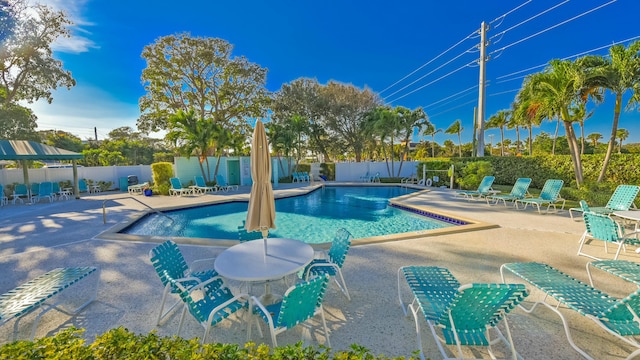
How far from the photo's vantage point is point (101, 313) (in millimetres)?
2811

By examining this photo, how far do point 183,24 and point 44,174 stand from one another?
1235 centimetres

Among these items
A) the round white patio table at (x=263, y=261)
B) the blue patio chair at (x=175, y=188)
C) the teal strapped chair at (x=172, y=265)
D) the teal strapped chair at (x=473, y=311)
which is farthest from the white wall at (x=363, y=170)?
the teal strapped chair at (x=473, y=311)

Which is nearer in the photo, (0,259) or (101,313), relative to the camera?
(101,313)

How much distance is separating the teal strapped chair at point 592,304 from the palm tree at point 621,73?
342 inches

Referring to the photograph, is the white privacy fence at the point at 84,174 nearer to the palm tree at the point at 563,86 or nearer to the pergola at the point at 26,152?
the pergola at the point at 26,152

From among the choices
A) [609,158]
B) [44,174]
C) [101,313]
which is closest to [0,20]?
[44,174]

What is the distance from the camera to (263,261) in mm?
2713

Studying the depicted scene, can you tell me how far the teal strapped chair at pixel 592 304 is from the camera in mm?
1924

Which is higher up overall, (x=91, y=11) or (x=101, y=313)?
(x=91, y=11)

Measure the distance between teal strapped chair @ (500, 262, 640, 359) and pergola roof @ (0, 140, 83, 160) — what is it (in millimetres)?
16007

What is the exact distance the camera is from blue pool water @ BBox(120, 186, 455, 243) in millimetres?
7016

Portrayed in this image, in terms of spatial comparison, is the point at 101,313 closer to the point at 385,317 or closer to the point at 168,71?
the point at 385,317

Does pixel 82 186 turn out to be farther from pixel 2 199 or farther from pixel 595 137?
pixel 595 137

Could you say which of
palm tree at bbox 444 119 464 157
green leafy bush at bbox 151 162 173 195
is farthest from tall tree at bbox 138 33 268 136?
palm tree at bbox 444 119 464 157
